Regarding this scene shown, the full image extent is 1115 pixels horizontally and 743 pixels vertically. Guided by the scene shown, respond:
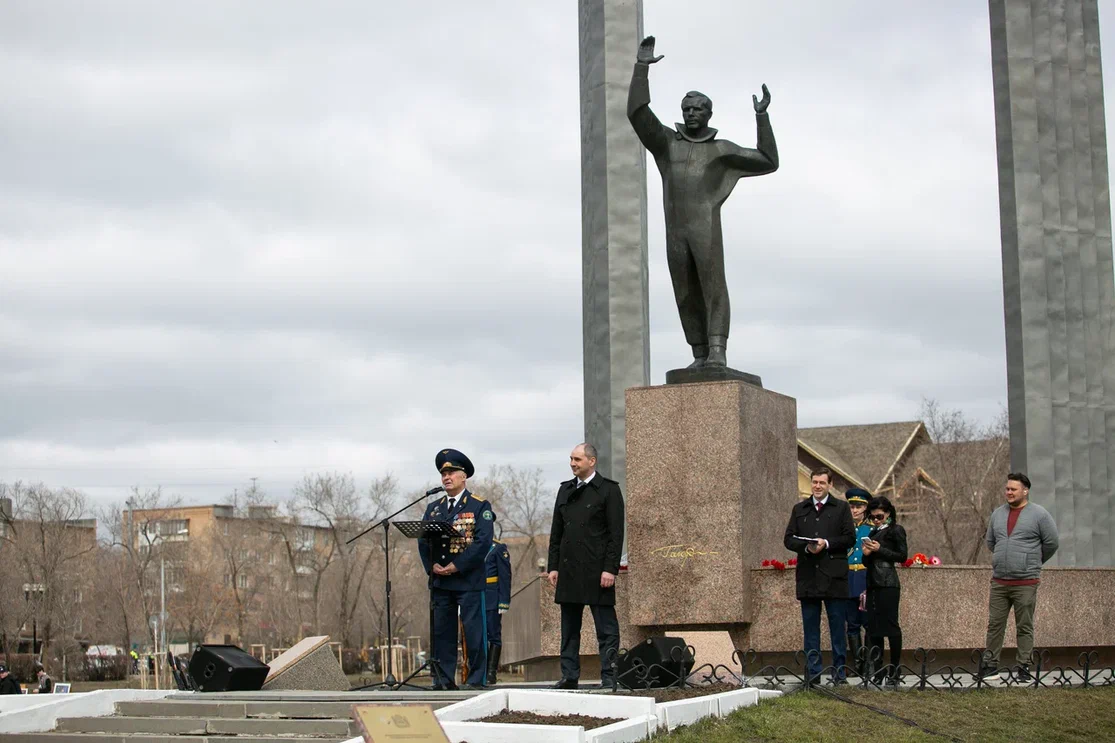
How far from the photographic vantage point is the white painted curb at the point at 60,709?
9.40 metres

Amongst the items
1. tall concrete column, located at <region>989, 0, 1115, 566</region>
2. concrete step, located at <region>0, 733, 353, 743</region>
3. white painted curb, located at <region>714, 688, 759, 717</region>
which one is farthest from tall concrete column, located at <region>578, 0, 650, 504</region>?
concrete step, located at <region>0, 733, 353, 743</region>

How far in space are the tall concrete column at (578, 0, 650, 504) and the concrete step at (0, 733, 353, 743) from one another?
9634 millimetres

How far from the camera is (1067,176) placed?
17.5 meters

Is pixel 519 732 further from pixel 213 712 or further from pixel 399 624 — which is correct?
pixel 399 624

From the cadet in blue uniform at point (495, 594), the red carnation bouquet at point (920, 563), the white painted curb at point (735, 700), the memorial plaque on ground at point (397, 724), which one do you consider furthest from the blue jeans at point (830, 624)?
the memorial plaque on ground at point (397, 724)

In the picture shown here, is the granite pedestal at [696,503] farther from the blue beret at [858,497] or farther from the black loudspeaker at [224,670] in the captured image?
the black loudspeaker at [224,670]

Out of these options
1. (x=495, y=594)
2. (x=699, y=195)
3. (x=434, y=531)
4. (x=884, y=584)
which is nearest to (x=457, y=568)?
(x=434, y=531)

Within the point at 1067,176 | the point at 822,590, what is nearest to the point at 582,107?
the point at 1067,176

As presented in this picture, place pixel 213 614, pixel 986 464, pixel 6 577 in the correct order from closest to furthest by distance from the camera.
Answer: pixel 986 464 < pixel 6 577 < pixel 213 614

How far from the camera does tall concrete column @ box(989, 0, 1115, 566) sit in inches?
669

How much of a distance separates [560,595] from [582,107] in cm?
1057

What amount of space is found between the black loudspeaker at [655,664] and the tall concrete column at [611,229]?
857 centimetres

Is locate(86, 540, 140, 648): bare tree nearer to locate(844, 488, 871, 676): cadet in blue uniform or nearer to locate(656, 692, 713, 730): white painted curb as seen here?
locate(844, 488, 871, 676): cadet in blue uniform

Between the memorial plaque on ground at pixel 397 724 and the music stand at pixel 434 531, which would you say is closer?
the memorial plaque on ground at pixel 397 724
